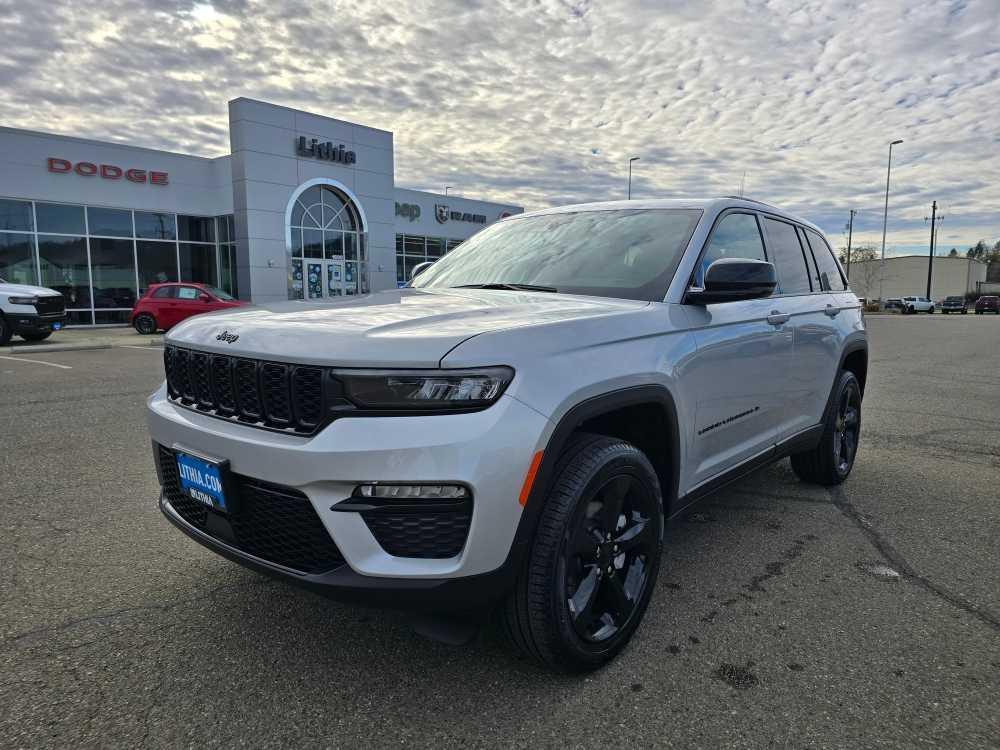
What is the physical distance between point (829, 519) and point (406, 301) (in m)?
2.82

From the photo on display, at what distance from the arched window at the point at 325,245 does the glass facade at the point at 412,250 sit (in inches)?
177

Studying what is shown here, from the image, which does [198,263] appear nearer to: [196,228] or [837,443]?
[196,228]

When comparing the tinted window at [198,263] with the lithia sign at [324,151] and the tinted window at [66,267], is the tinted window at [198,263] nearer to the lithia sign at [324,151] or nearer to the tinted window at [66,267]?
the tinted window at [66,267]

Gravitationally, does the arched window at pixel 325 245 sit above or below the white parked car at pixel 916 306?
Result: above

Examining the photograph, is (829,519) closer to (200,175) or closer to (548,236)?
(548,236)

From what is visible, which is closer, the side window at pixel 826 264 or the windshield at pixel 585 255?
the windshield at pixel 585 255

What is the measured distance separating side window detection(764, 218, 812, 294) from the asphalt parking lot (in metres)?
1.35

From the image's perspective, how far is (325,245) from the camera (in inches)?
1048

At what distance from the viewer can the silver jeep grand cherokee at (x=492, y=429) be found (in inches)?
77.9

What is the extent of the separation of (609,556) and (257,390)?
1322 mm

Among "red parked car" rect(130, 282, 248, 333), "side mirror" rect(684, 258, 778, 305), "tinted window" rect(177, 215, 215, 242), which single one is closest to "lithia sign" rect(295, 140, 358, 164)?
"tinted window" rect(177, 215, 215, 242)

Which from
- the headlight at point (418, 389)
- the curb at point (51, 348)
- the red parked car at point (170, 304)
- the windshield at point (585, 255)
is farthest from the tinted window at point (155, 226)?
the headlight at point (418, 389)

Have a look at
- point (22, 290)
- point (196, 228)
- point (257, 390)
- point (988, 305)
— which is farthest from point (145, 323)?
point (988, 305)

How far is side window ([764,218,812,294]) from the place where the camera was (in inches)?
158
